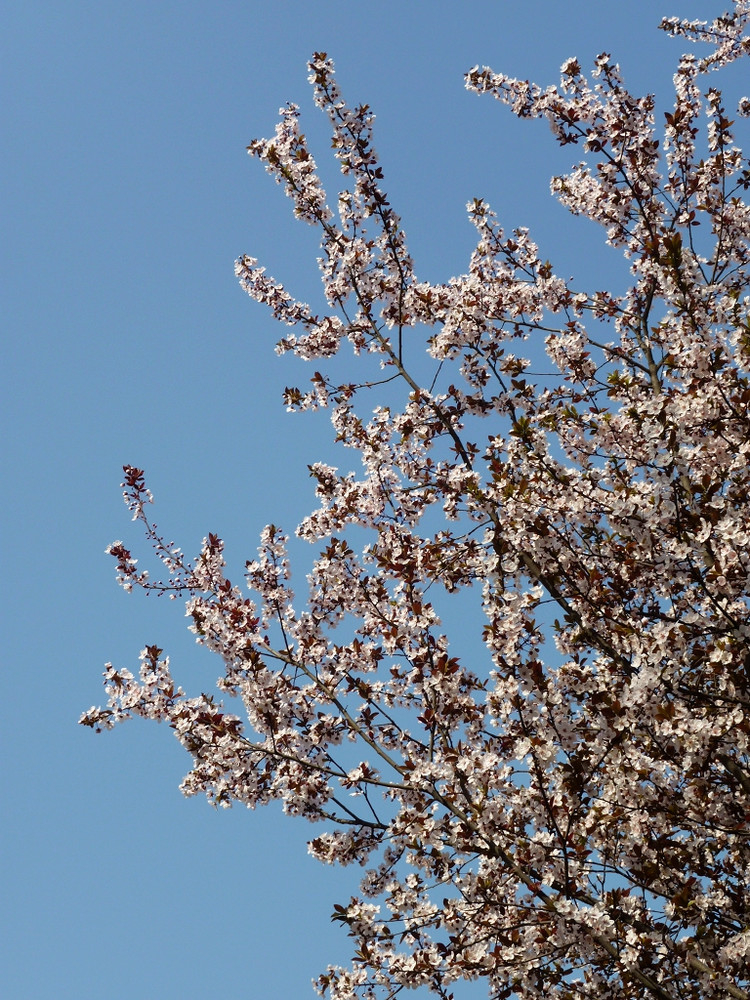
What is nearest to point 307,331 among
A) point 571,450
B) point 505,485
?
point 571,450

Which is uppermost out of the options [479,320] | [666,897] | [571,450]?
[479,320]

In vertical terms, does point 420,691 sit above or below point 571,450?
below

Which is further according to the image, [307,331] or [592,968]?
[307,331]

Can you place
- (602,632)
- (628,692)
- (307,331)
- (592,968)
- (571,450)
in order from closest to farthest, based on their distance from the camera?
(628,692) → (592,968) → (602,632) → (571,450) → (307,331)

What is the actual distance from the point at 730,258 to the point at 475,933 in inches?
274

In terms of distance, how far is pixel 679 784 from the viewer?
7.21m

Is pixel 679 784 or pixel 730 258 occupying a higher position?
pixel 730 258

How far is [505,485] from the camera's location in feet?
21.6

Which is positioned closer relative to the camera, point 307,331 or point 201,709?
point 201,709

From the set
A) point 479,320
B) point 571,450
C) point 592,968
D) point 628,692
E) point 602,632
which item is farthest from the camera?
point 571,450

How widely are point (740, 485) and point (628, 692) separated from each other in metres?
1.86

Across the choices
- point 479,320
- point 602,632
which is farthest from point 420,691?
point 479,320

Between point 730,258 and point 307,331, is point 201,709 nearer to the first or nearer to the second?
point 307,331

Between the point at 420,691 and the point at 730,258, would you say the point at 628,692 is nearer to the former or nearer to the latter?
the point at 420,691
